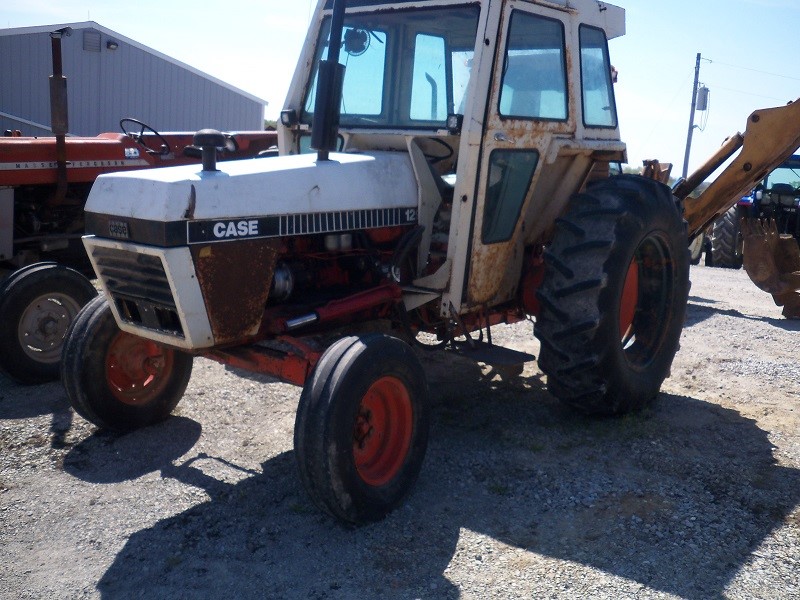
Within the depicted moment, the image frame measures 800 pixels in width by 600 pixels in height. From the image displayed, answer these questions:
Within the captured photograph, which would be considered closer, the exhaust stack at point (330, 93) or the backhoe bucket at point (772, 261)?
the exhaust stack at point (330, 93)

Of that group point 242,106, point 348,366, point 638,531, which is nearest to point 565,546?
point 638,531

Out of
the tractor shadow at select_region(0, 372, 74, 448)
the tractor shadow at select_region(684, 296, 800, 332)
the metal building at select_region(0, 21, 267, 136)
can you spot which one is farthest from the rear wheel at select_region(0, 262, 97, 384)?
the metal building at select_region(0, 21, 267, 136)

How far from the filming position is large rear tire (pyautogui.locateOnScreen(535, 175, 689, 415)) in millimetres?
4434

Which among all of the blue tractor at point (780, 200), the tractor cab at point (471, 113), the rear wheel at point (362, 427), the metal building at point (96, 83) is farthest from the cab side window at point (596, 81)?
the metal building at point (96, 83)

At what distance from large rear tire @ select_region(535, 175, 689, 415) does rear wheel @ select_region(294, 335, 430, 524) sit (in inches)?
39.0

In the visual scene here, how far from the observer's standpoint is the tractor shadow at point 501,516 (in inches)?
128

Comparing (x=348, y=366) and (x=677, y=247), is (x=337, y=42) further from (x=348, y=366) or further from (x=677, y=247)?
(x=677, y=247)

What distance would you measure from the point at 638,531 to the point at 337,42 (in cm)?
260

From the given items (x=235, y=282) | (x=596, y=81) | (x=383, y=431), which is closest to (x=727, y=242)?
(x=596, y=81)

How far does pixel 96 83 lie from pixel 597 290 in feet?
54.2

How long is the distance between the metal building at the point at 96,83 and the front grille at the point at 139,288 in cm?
1395

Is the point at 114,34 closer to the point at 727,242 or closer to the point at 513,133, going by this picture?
the point at 727,242

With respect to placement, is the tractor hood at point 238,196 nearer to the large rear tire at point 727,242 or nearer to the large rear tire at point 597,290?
the large rear tire at point 597,290

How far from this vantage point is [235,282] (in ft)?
12.1
